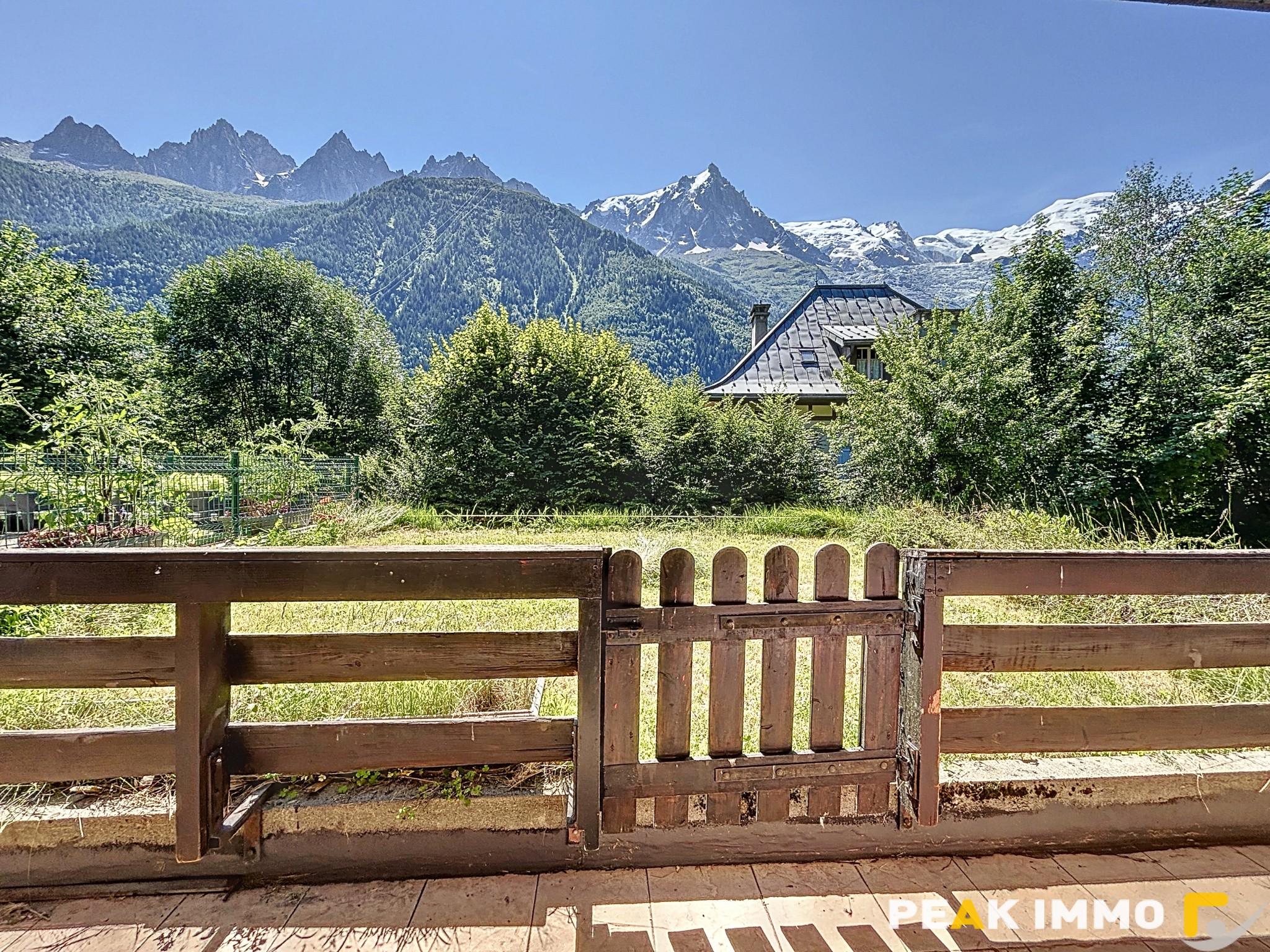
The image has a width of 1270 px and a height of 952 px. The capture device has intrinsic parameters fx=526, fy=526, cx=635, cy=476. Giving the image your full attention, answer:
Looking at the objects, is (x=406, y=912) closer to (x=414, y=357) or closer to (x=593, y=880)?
(x=593, y=880)

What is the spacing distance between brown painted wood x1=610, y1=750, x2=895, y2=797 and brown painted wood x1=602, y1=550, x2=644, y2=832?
48mm

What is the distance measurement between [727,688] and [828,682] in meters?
0.33

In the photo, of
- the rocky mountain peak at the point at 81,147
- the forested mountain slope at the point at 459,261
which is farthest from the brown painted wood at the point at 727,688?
the rocky mountain peak at the point at 81,147

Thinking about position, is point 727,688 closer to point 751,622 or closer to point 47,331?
point 751,622

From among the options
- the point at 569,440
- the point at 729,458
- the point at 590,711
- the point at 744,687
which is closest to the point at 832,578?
the point at 744,687

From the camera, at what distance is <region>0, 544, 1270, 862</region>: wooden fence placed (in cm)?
150

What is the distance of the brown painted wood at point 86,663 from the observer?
151cm

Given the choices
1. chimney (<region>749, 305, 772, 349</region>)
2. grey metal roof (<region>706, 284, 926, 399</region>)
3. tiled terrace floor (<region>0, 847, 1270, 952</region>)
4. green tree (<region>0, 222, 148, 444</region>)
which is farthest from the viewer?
chimney (<region>749, 305, 772, 349</region>)

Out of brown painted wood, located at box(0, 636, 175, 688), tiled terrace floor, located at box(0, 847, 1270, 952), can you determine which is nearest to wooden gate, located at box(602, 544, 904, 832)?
tiled terrace floor, located at box(0, 847, 1270, 952)

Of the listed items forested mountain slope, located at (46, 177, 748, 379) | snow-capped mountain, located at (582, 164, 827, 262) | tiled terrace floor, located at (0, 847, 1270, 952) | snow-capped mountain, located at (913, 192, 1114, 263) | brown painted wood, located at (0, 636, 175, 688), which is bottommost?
tiled terrace floor, located at (0, 847, 1270, 952)

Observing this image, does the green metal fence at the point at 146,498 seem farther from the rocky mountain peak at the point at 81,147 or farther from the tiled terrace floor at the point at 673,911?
the rocky mountain peak at the point at 81,147

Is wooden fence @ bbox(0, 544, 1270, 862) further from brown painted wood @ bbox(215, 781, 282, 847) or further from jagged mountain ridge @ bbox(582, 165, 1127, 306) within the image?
jagged mountain ridge @ bbox(582, 165, 1127, 306)

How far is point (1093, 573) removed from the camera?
1.66m

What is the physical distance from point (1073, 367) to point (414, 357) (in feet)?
175
